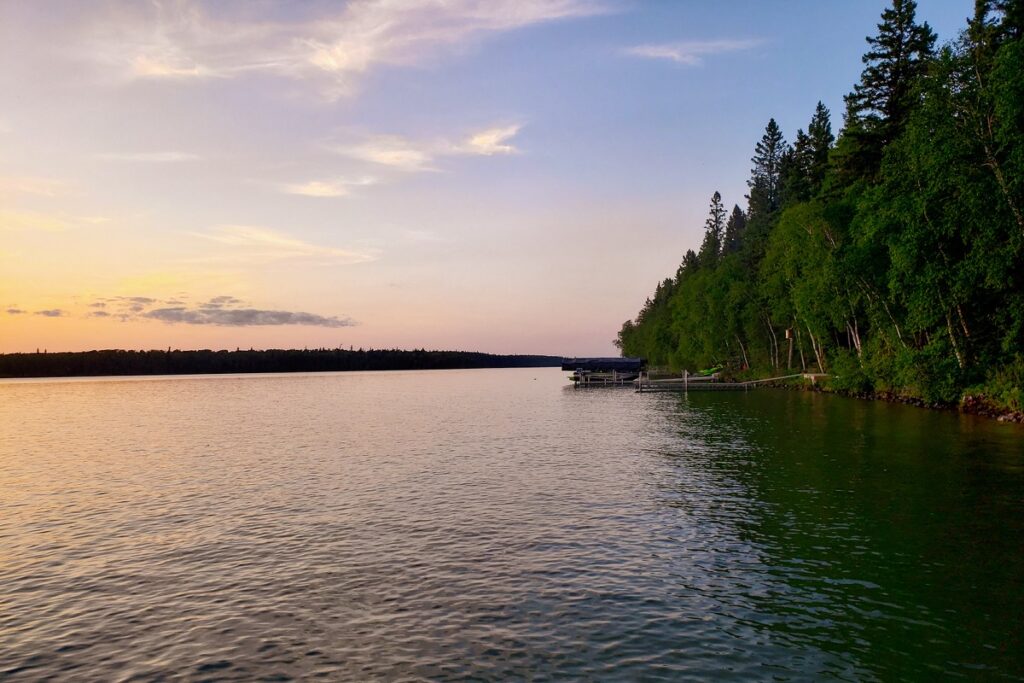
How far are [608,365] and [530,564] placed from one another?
106 meters

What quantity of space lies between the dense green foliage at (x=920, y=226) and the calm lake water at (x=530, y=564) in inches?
412

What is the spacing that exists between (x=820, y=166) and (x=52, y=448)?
3300 inches

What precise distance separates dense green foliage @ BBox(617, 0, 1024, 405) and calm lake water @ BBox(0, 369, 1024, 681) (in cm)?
1046

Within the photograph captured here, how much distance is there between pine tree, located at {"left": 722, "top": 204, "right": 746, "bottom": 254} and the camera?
15338 centimetres

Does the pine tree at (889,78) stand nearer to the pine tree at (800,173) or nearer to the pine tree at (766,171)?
the pine tree at (800,173)

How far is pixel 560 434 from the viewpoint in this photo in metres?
45.8

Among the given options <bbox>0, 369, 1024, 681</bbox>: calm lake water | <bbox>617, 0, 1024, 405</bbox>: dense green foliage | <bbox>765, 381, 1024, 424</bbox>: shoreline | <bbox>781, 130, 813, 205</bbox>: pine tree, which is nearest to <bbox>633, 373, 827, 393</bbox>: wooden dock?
<bbox>617, 0, 1024, 405</bbox>: dense green foliage

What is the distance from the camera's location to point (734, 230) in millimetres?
161375

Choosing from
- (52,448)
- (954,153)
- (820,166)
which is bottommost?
(52,448)

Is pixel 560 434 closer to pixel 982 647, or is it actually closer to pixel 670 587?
pixel 670 587

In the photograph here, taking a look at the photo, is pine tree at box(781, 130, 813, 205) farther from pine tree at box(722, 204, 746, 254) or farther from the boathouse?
pine tree at box(722, 204, 746, 254)

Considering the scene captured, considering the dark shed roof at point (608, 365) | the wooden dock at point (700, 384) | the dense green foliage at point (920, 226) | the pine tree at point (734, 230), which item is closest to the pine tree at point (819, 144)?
the dense green foliage at point (920, 226)

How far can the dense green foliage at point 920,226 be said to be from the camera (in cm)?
3753

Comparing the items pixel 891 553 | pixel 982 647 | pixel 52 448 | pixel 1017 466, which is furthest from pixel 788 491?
pixel 52 448
